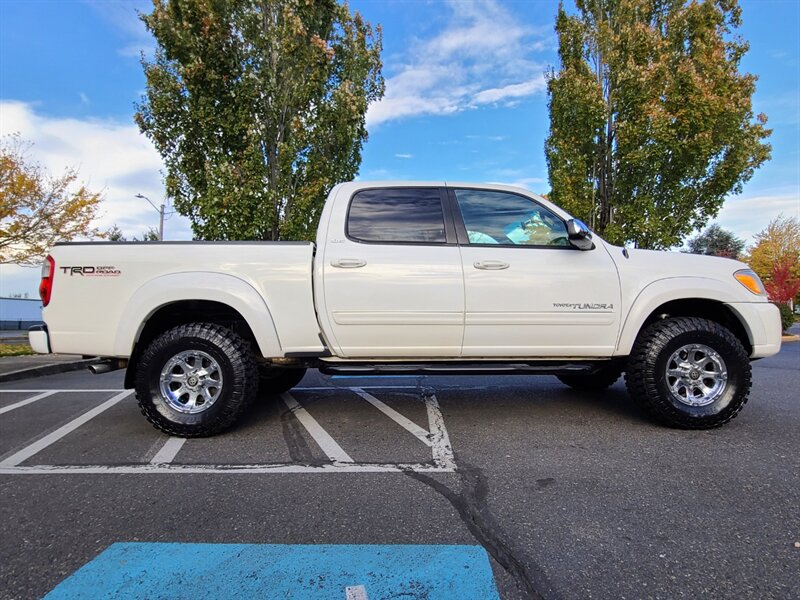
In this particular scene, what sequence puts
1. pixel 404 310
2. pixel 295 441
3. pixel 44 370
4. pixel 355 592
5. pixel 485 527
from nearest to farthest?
pixel 355 592 → pixel 485 527 → pixel 295 441 → pixel 404 310 → pixel 44 370

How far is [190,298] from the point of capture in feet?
12.1

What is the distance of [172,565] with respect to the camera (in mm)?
1999

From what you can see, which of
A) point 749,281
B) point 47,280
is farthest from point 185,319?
point 749,281

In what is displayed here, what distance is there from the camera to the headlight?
13.1ft

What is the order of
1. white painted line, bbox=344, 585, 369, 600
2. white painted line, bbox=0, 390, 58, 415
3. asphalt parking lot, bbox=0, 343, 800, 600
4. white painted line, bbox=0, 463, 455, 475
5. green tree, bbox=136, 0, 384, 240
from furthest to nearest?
1. green tree, bbox=136, 0, 384, 240
2. white painted line, bbox=0, 390, 58, 415
3. white painted line, bbox=0, 463, 455, 475
4. asphalt parking lot, bbox=0, 343, 800, 600
5. white painted line, bbox=344, 585, 369, 600

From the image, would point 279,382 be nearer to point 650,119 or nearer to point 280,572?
point 280,572

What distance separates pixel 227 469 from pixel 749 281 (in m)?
4.45

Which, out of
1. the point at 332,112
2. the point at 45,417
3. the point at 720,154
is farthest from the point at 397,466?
the point at 720,154

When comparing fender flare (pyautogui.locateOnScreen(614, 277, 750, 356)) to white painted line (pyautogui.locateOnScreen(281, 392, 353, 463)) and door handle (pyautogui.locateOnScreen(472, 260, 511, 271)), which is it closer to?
door handle (pyautogui.locateOnScreen(472, 260, 511, 271))

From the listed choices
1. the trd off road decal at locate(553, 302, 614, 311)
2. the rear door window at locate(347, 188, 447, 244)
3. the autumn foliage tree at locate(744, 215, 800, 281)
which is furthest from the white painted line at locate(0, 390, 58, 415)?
the autumn foliage tree at locate(744, 215, 800, 281)

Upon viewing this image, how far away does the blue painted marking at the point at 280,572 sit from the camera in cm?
181

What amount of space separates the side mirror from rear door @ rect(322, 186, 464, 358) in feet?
3.13

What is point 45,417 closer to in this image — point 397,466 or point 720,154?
point 397,466

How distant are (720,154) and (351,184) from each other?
13440 millimetres
